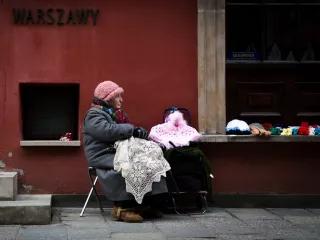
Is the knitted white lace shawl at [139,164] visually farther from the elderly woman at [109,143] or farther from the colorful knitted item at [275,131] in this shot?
the colorful knitted item at [275,131]

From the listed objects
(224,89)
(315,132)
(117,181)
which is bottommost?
(117,181)

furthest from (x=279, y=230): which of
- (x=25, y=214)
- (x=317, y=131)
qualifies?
(x=25, y=214)

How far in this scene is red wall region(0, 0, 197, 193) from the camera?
8.67 metres

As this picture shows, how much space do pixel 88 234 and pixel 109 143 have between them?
1319mm

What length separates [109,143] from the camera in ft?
26.2

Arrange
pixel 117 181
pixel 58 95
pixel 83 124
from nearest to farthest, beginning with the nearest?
pixel 117 181, pixel 83 124, pixel 58 95

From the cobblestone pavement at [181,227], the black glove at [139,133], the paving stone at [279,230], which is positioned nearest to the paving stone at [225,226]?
the cobblestone pavement at [181,227]

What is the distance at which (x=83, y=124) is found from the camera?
27.7ft

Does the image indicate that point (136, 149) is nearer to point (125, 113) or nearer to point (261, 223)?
point (125, 113)

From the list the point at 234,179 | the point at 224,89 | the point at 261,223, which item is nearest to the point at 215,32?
the point at 224,89

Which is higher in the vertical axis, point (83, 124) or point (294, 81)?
point (294, 81)

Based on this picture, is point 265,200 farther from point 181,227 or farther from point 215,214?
point 181,227

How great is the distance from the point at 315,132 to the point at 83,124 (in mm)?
3115

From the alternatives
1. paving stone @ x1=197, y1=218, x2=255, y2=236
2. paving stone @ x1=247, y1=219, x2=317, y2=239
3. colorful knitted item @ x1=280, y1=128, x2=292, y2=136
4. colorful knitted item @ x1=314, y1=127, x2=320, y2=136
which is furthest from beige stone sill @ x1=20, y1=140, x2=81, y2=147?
colorful knitted item @ x1=314, y1=127, x2=320, y2=136
